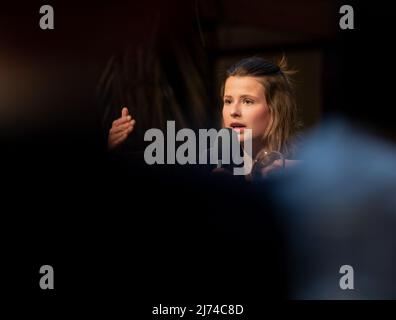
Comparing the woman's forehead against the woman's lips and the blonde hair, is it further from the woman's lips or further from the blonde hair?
the woman's lips

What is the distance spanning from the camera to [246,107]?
137 inches

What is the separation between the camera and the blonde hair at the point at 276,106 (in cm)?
348

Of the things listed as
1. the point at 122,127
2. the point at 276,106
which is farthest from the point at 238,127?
the point at 122,127

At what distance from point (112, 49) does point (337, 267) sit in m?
1.54

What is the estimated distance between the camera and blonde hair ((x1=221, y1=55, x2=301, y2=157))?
3.48m

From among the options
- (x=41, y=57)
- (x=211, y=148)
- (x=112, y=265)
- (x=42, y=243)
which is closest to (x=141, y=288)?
(x=112, y=265)

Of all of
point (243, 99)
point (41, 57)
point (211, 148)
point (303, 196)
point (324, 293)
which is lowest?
point (324, 293)

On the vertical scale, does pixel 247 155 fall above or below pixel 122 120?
below

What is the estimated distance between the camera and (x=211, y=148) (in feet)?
11.5

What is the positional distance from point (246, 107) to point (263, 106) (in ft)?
0.27

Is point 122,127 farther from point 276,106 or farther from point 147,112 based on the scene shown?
point 276,106

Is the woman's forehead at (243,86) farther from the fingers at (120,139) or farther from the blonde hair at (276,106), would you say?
the fingers at (120,139)

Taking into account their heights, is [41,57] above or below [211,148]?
above

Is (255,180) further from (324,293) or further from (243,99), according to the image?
(324,293)
